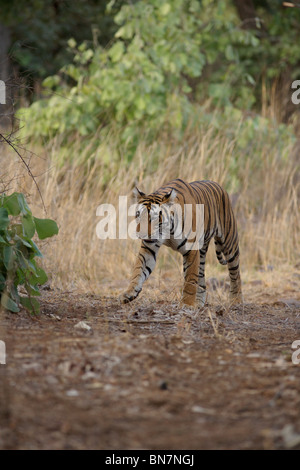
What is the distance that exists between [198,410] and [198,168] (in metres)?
5.55

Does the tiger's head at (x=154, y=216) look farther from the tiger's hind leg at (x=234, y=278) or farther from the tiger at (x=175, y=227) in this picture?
the tiger's hind leg at (x=234, y=278)

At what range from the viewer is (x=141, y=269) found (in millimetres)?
4688

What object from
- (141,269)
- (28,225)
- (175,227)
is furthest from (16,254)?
(175,227)

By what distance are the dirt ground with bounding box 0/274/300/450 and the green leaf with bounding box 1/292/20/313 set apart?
4 cm

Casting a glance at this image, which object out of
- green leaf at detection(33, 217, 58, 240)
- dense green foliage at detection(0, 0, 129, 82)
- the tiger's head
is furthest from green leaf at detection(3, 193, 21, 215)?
dense green foliage at detection(0, 0, 129, 82)

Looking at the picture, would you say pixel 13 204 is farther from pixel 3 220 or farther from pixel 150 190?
pixel 150 190

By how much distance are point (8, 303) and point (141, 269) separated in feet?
4.20

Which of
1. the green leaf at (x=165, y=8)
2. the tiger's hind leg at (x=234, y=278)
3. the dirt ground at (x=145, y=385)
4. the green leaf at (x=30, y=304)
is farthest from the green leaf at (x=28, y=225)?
the green leaf at (x=165, y=8)

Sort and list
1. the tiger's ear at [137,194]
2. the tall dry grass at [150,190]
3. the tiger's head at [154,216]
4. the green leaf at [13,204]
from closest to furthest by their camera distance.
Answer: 1. the green leaf at [13,204]
2. the tiger's head at [154,216]
3. the tiger's ear at [137,194]
4. the tall dry grass at [150,190]

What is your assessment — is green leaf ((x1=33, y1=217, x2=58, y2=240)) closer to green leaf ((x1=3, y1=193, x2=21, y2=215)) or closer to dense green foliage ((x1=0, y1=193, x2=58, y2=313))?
dense green foliage ((x1=0, y1=193, x2=58, y2=313))

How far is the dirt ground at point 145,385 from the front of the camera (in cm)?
216

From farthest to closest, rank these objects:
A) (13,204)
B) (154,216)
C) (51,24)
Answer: (51,24), (154,216), (13,204)

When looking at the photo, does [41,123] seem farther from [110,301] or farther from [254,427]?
[254,427]

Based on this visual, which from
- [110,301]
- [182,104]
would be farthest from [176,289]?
[182,104]
